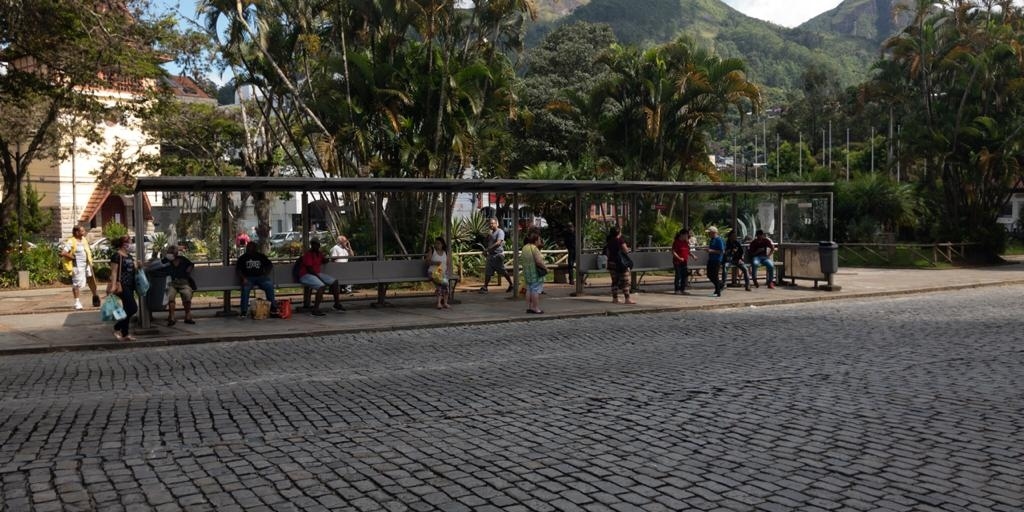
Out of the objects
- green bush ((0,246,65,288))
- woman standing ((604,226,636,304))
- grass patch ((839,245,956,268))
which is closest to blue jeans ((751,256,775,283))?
woman standing ((604,226,636,304))

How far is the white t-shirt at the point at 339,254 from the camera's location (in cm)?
1781

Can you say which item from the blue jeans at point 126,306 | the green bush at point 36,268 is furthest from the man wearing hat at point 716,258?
the green bush at point 36,268

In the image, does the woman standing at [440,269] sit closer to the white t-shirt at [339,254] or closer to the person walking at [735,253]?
the white t-shirt at [339,254]

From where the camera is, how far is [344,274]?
690 inches

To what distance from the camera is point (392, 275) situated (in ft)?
58.7

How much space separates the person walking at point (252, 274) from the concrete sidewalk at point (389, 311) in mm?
430

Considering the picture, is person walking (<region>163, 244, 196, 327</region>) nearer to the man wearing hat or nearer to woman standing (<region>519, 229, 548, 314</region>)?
woman standing (<region>519, 229, 548, 314</region>)

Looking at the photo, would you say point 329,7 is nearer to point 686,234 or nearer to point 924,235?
point 686,234

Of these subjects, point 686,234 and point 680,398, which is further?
point 686,234

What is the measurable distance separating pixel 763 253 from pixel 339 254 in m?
10.4

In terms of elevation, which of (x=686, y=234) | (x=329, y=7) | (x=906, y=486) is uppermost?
(x=329, y=7)

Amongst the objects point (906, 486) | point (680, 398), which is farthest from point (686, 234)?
point (906, 486)

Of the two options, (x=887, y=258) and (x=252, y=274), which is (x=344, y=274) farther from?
(x=887, y=258)

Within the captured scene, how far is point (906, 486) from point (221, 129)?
118 ft
